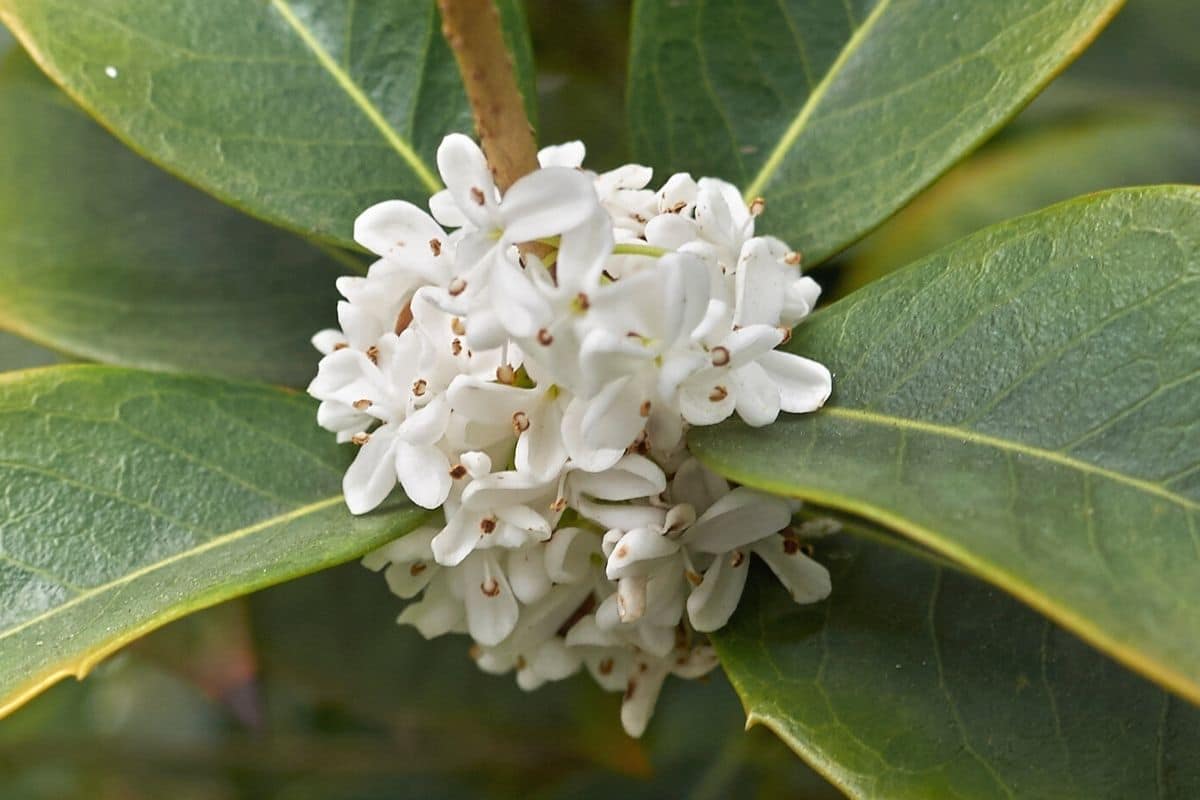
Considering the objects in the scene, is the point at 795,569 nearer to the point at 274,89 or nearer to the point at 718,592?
the point at 718,592

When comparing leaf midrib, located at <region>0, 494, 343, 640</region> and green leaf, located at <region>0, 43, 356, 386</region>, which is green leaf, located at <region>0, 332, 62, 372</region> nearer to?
green leaf, located at <region>0, 43, 356, 386</region>

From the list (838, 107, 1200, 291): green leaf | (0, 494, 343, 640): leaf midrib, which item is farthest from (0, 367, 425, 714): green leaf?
(838, 107, 1200, 291): green leaf

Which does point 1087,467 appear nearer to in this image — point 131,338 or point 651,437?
point 651,437

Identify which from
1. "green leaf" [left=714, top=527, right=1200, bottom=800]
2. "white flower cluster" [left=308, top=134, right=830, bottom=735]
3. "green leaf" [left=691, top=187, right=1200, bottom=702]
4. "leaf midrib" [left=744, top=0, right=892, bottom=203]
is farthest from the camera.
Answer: "leaf midrib" [left=744, top=0, right=892, bottom=203]

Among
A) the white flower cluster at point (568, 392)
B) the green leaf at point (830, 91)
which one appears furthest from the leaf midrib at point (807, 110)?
the white flower cluster at point (568, 392)

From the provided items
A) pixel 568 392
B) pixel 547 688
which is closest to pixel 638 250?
pixel 568 392

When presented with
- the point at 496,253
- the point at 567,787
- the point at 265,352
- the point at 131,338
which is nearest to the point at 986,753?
the point at 496,253
